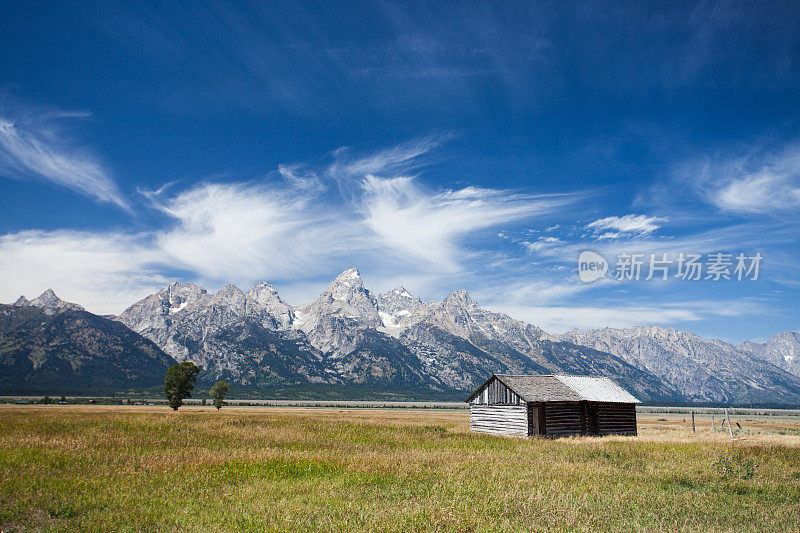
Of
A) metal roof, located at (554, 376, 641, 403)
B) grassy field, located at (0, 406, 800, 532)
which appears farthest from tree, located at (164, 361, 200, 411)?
metal roof, located at (554, 376, 641, 403)

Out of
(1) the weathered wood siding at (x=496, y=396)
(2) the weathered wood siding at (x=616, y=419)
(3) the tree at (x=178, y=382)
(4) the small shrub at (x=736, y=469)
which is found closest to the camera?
(4) the small shrub at (x=736, y=469)

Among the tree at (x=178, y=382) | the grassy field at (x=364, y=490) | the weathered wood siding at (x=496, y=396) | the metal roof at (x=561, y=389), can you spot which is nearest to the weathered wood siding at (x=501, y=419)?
the weathered wood siding at (x=496, y=396)

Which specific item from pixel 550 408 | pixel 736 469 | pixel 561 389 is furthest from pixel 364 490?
pixel 561 389

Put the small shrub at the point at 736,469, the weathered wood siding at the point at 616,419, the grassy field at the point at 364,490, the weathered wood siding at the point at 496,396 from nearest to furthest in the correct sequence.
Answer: the grassy field at the point at 364,490
the small shrub at the point at 736,469
the weathered wood siding at the point at 496,396
the weathered wood siding at the point at 616,419

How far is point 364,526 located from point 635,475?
12552 millimetres

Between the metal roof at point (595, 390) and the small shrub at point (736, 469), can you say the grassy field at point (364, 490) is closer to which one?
the small shrub at point (736, 469)

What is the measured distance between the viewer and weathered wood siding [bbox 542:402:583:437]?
128ft

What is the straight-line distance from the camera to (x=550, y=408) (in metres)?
39.5

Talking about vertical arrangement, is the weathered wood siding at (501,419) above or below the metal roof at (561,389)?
below

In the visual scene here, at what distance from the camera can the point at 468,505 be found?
1133 cm

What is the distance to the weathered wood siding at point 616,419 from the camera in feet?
138

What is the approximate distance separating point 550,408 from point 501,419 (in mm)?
4795

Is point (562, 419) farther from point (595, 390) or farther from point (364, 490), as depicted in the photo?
point (364, 490)

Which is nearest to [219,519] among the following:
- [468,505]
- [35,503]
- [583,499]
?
[35,503]
